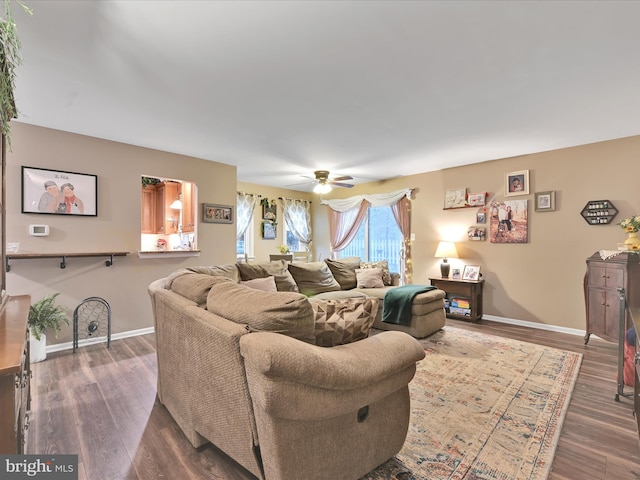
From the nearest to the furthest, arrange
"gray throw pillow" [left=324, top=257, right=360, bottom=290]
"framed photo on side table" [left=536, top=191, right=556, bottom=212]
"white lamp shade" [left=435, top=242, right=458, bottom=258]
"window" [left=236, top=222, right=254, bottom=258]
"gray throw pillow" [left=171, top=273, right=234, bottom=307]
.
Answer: "gray throw pillow" [left=171, top=273, right=234, bottom=307]
"framed photo on side table" [left=536, top=191, right=556, bottom=212]
"gray throw pillow" [left=324, top=257, right=360, bottom=290]
"white lamp shade" [left=435, top=242, right=458, bottom=258]
"window" [left=236, top=222, right=254, bottom=258]

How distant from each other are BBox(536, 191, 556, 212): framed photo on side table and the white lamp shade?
4.11 ft

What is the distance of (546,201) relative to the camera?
436 centimetres

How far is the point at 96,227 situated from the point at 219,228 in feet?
5.33

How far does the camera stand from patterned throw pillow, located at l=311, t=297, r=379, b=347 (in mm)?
1591

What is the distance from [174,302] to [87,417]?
1.11 meters

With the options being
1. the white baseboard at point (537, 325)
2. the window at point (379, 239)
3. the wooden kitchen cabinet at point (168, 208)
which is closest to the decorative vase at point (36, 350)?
the wooden kitchen cabinet at point (168, 208)

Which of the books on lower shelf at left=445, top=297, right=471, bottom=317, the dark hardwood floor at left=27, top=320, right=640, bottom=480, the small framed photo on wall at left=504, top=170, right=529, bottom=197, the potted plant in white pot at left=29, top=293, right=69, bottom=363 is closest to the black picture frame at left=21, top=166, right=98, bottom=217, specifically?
the potted plant in white pot at left=29, top=293, right=69, bottom=363

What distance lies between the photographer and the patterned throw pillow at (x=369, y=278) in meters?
4.77

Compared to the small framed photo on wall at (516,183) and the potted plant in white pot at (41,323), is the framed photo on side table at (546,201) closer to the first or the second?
the small framed photo on wall at (516,183)

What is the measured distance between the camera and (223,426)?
159 cm

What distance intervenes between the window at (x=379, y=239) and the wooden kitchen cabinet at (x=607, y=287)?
2.97 m

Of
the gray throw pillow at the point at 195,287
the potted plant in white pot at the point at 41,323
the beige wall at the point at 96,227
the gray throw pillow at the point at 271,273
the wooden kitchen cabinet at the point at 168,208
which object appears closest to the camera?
the gray throw pillow at the point at 195,287

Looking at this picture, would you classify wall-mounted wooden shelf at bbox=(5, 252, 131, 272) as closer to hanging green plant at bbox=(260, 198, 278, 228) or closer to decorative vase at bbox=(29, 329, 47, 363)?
decorative vase at bbox=(29, 329, 47, 363)

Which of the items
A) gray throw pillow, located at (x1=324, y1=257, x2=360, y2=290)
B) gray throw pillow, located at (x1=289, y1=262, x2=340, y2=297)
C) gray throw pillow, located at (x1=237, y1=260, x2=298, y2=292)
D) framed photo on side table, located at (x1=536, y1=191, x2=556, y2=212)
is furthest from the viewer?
gray throw pillow, located at (x1=324, y1=257, x2=360, y2=290)
